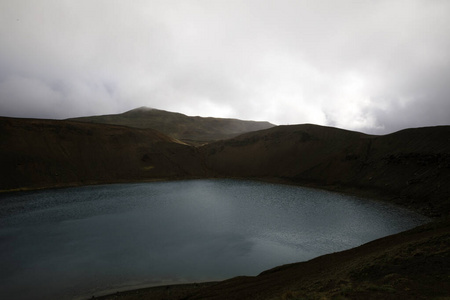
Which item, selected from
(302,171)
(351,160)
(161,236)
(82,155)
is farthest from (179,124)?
(161,236)

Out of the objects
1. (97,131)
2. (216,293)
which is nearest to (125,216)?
(216,293)

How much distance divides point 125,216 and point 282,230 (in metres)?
17.4

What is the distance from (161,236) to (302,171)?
3789 centimetres

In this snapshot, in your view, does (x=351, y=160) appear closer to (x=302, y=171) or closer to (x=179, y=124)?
(x=302, y=171)

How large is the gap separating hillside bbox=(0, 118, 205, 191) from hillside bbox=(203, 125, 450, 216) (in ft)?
37.8

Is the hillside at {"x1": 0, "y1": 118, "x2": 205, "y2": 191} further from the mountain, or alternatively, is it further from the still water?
the mountain

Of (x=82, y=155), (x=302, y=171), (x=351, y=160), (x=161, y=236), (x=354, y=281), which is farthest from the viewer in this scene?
(x=82, y=155)

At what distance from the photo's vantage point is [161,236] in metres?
21.1

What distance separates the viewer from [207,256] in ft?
57.5

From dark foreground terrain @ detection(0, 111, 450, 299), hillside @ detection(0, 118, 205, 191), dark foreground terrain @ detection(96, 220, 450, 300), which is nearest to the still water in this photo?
dark foreground terrain @ detection(96, 220, 450, 300)

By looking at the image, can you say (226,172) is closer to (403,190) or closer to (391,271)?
(403,190)

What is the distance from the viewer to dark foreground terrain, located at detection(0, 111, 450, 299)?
9531mm

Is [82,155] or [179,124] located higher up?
[179,124]

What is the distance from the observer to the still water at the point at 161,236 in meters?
15.0
